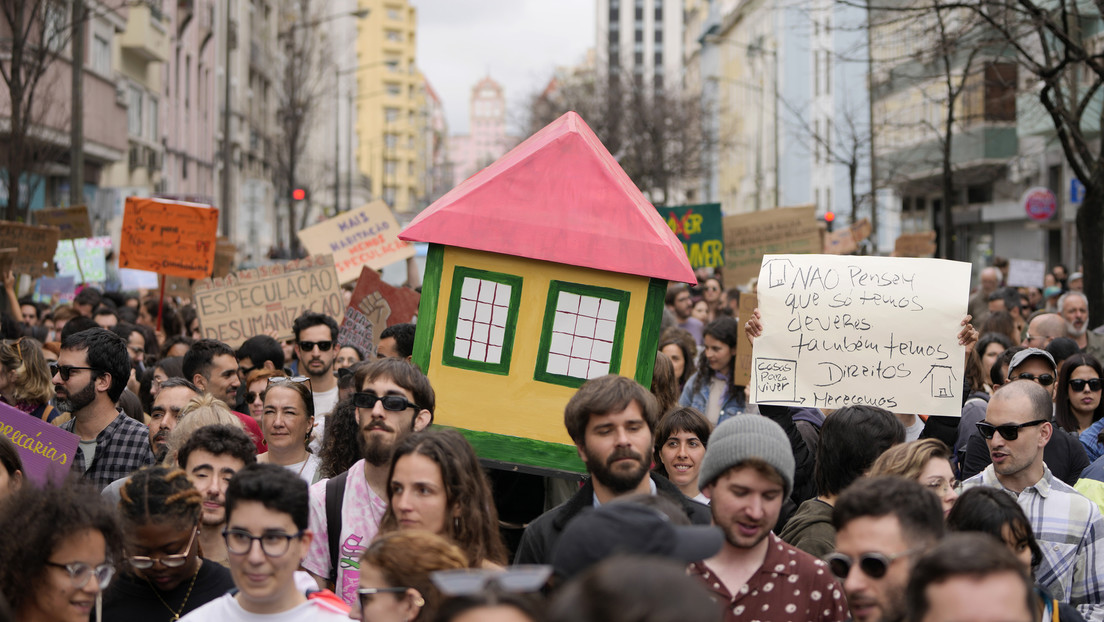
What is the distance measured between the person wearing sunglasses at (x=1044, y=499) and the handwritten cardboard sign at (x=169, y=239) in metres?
9.11

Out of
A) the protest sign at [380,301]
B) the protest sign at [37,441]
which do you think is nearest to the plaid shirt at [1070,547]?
the protest sign at [37,441]

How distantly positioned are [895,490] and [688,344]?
582 cm

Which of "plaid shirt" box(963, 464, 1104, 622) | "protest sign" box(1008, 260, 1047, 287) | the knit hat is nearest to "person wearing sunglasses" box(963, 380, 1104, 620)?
"plaid shirt" box(963, 464, 1104, 622)

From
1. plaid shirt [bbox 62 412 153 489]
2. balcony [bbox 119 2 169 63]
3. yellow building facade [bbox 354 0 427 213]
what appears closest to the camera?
plaid shirt [bbox 62 412 153 489]

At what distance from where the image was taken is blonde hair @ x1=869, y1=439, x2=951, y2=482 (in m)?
4.79

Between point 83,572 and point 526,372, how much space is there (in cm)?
255

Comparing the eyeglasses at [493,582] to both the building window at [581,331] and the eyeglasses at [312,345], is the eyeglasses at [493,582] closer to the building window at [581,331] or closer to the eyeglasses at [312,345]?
the building window at [581,331]

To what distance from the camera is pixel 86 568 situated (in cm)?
394

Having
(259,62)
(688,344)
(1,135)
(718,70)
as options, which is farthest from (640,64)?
(688,344)

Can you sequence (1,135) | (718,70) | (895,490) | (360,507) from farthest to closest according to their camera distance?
(718,70), (1,135), (360,507), (895,490)

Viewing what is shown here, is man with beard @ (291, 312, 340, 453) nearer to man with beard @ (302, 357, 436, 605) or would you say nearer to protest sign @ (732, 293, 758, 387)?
protest sign @ (732, 293, 758, 387)

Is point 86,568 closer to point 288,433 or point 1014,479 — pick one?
point 288,433

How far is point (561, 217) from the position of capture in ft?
19.9

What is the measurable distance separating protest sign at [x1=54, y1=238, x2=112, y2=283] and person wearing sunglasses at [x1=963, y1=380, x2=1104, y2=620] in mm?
14405
